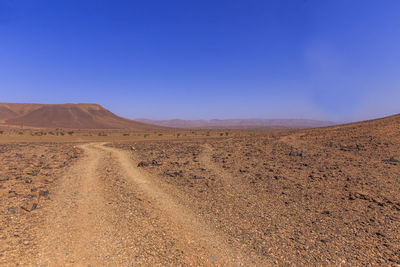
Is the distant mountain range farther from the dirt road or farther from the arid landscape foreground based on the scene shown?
the dirt road

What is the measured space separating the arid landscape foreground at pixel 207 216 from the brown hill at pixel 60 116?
122 m

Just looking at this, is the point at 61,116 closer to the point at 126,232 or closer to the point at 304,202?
the point at 126,232

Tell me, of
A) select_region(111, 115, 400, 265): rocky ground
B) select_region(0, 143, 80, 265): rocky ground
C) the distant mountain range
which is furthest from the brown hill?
select_region(111, 115, 400, 265): rocky ground

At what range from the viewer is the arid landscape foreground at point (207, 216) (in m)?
5.43

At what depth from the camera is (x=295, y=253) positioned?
5.49m

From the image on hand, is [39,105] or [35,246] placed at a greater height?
[39,105]

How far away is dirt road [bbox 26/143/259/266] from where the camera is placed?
5.31m

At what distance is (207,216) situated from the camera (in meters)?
7.82

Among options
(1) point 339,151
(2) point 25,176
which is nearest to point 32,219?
(2) point 25,176

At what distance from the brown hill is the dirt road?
12354 cm

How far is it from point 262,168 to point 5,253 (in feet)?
Result: 41.6

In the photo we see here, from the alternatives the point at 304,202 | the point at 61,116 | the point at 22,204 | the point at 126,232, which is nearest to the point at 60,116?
the point at 61,116

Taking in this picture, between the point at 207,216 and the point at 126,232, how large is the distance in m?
2.65

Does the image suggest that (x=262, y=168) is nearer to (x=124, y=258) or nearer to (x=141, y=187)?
(x=141, y=187)
